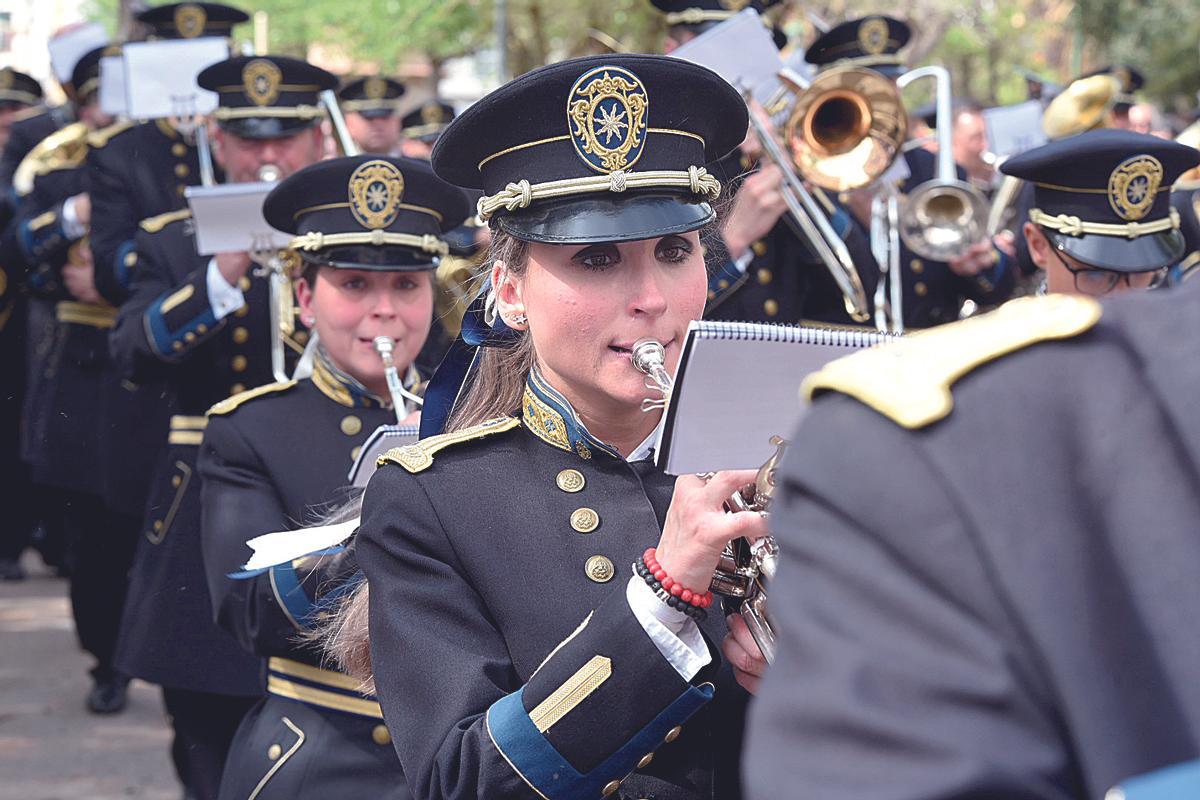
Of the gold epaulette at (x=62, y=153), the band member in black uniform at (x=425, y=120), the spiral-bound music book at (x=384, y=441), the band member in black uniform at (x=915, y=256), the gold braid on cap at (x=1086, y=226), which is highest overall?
the gold braid on cap at (x=1086, y=226)

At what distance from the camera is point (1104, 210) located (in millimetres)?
4082

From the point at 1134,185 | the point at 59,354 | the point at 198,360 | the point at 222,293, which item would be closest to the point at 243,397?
the point at 222,293

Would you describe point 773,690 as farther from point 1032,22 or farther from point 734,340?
point 1032,22

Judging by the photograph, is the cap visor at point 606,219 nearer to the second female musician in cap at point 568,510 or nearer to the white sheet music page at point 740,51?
the second female musician in cap at point 568,510

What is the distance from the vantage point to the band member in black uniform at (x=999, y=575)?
980 mm

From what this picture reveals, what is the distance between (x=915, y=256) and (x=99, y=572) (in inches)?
132

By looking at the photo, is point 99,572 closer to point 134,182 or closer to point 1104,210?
point 134,182

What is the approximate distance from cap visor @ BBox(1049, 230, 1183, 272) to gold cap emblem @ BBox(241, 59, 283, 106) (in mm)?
2422

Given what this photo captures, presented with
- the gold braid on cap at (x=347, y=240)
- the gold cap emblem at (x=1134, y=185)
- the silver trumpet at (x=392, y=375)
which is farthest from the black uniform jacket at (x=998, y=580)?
the gold cap emblem at (x=1134, y=185)

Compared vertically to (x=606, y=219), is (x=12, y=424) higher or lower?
lower

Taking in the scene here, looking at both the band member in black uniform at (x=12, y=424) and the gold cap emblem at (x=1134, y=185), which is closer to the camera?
the gold cap emblem at (x=1134, y=185)

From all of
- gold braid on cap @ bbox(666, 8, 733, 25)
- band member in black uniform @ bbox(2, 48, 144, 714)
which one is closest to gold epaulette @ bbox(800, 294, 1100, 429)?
gold braid on cap @ bbox(666, 8, 733, 25)

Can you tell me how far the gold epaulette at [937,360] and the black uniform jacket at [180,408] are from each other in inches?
138

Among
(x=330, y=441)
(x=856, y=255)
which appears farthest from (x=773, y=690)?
(x=856, y=255)
